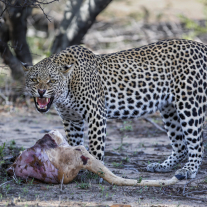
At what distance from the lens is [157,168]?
663 centimetres

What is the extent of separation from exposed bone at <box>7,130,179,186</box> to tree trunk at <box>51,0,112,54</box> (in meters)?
7.16

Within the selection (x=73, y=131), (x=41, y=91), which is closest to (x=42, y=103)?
(x=41, y=91)

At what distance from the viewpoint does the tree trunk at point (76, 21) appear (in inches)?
457

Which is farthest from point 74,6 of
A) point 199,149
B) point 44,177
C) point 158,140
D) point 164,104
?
point 44,177

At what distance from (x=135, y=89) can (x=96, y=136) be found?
1200 mm

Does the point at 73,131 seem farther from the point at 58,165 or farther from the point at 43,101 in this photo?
the point at 58,165

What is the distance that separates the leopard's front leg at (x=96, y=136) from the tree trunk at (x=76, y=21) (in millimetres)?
6249

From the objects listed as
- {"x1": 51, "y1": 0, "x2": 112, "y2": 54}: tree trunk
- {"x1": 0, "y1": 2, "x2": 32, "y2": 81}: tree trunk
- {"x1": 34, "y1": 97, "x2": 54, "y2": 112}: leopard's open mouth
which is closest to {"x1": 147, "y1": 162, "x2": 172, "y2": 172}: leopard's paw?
{"x1": 34, "y1": 97, "x2": 54, "y2": 112}: leopard's open mouth

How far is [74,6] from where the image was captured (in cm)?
1232

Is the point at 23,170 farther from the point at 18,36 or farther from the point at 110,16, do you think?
the point at 110,16

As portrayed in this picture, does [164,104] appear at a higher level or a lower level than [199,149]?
higher

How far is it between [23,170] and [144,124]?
18.8 feet

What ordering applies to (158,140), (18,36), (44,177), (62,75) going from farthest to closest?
(18,36)
(158,140)
(62,75)
(44,177)

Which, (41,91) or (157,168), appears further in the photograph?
(157,168)
